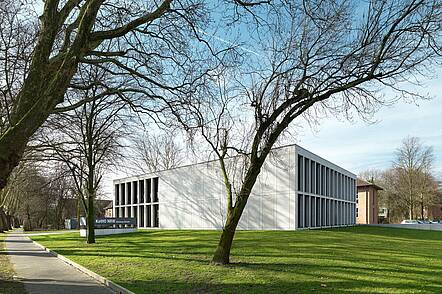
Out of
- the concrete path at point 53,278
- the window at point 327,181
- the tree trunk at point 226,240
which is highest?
the window at point 327,181

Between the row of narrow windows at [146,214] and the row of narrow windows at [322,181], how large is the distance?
2005 cm

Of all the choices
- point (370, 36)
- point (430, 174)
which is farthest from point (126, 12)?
point (430, 174)

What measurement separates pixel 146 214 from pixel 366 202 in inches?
1471

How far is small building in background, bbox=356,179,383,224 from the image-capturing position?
240 ft

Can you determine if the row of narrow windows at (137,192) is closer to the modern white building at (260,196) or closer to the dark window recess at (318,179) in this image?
the modern white building at (260,196)

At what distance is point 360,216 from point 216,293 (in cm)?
6863

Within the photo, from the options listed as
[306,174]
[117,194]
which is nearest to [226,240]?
[306,174]

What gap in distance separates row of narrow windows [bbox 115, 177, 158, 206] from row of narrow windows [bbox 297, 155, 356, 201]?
66.3 ft

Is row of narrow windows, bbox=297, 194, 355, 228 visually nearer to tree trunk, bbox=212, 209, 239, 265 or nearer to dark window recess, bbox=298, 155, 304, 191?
dark window recess, bbox=298, 155, 304, 191

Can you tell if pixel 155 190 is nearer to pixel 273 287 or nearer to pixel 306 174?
pixel 306 174

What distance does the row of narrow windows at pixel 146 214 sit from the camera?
5366 cm

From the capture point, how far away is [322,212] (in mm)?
43375

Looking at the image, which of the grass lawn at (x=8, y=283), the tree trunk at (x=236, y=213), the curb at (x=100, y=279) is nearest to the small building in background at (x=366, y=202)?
the curb at (x=100, y=279)

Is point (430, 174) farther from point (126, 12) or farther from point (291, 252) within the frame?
point (126, 12)
